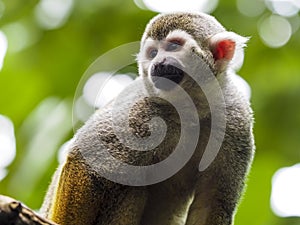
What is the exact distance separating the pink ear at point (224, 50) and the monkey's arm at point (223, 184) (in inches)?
20.7

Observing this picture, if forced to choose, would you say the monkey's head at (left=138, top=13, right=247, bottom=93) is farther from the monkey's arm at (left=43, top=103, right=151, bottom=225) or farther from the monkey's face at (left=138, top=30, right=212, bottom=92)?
the monkey's arm at (left=43, top=103, right=151, bottom=225)

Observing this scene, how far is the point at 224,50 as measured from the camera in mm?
5039

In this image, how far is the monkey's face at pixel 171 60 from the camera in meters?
4.86

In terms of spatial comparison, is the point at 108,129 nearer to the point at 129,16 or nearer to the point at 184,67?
the point at 184,67

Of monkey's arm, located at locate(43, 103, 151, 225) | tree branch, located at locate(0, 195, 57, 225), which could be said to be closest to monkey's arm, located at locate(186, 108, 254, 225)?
monkey's arm, located at locate(43, 103, 151, 225)

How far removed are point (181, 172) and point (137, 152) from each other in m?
0.40

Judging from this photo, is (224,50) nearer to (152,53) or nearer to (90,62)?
(152,53)

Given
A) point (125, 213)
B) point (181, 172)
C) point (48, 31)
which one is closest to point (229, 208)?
point (181, 172)

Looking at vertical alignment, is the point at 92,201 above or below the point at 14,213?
above

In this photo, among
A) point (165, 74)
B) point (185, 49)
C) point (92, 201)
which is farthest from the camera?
point (185, 49)

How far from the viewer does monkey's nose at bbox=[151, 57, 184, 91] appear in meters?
4.84

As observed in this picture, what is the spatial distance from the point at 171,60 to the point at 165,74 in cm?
11

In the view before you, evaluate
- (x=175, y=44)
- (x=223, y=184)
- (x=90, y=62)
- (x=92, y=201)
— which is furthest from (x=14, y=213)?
(x=90, y=62)

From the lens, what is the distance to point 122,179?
4.55m
